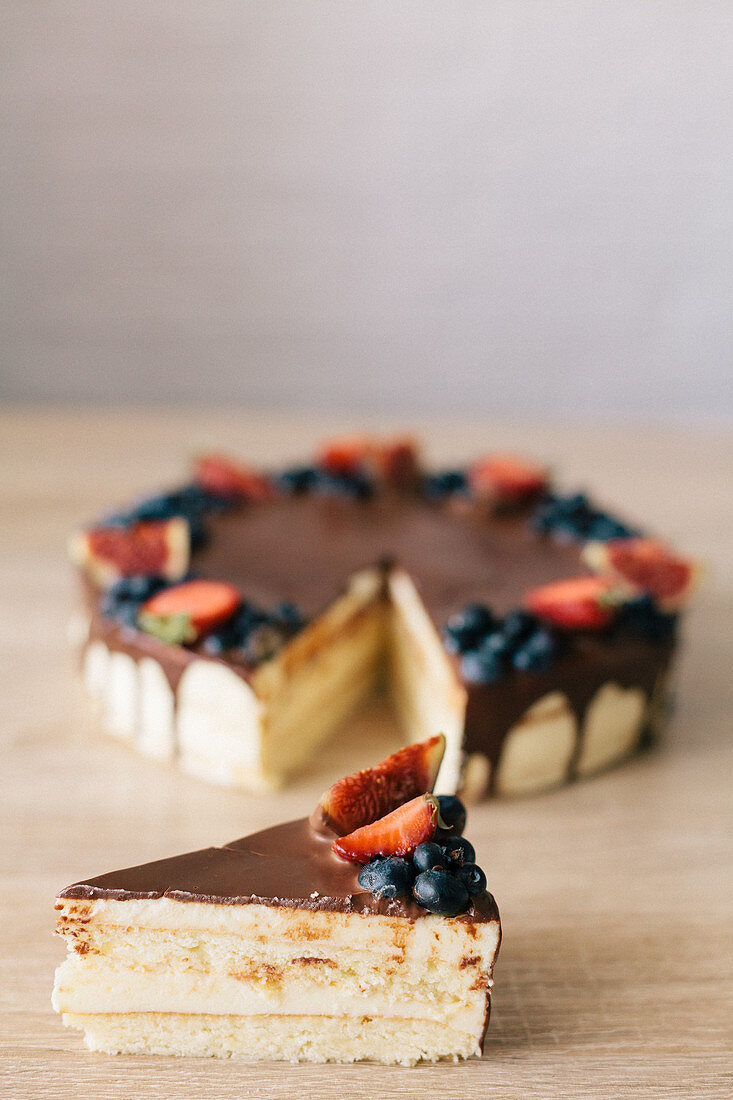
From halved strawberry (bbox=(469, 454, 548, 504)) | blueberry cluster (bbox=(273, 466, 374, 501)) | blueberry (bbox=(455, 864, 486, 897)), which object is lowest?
blueberry (bbox=(455, 864, 486, 897))

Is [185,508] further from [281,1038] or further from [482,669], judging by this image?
[281,1038]

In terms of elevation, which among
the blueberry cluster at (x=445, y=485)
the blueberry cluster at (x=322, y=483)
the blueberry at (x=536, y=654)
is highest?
the blueberry cluster at (x=445, y=485)

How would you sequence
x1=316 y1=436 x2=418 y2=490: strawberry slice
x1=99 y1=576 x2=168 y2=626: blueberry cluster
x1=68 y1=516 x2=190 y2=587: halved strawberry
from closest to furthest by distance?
x1=99 y1=576 x2=168 y2=626: blueberry cluster
x1=68 y1=516 x2=190 y2=587: halved strawberry
x1=316 y1=436 x2=418 y2=490: strawberry slice

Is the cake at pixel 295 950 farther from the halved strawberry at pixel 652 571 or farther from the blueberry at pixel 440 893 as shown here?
the halved strawberry at pixel 652 571

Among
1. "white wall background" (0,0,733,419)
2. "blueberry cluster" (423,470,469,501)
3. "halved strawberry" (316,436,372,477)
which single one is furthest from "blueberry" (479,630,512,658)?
"white wall background" (0,0,733,419)

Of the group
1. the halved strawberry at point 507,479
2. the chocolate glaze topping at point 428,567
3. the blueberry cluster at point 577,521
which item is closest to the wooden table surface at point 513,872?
the chocolate glaze topping at point 428,567

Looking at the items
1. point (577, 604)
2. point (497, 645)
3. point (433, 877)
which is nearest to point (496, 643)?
point (497, 645)

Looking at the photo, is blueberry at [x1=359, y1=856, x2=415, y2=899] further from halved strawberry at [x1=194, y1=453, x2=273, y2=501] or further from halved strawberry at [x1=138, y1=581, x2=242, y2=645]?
halved strawberry at [x1=194, y1=453, x2=273, y2=501]

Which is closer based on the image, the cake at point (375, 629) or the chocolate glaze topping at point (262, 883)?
the chocolate glaze topping at point (262, 883)

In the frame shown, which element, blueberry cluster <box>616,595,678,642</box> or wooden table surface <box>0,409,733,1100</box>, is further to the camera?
blueberry cluster <box>616,595,678,642</box>
